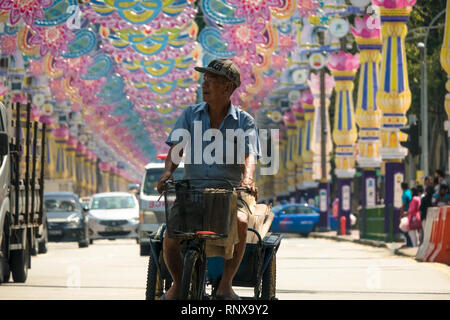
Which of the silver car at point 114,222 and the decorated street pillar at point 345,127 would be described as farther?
the decorated street pillar at point 345,127

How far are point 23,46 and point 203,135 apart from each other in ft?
80.9

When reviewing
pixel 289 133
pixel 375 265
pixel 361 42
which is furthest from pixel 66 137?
pixel 375 265

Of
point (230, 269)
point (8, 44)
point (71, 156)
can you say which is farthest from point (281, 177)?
point (230, 269)

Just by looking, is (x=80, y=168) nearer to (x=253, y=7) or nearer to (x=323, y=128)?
(x=323, y=128)

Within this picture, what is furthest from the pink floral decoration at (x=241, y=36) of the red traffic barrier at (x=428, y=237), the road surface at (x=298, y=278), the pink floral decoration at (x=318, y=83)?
the pink floral decoration at (x=318, y=83)

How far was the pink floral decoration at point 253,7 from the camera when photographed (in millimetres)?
30016

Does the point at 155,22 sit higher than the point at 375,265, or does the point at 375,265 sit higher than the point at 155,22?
the point at 155,22

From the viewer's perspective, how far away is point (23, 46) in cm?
3381

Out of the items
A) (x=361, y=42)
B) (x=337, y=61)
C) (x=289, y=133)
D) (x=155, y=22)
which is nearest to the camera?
(x=155, y=22)

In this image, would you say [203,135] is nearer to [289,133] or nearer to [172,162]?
[172,162]

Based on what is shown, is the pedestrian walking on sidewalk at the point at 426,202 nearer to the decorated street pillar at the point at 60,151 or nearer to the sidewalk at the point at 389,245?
the sidewalk at the point at 389,245

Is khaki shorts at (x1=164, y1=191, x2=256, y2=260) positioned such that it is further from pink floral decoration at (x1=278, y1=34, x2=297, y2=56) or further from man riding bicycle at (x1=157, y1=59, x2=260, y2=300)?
pink floral decoration at (x1=278, y1=34, x2=297, y2=56)

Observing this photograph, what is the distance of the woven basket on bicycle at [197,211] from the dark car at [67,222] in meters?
27.2
